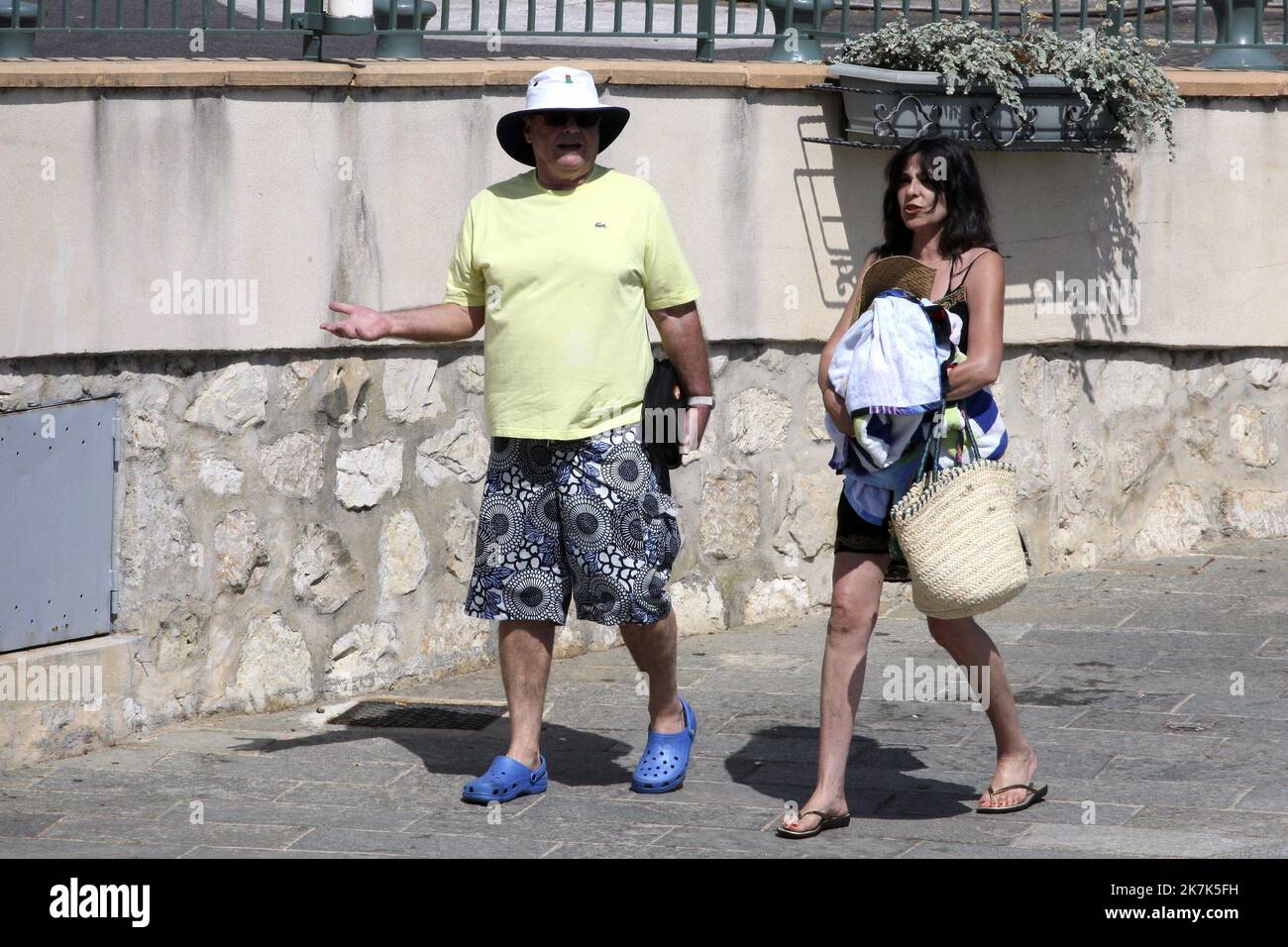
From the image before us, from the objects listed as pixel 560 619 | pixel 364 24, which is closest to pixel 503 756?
pixel 560 619

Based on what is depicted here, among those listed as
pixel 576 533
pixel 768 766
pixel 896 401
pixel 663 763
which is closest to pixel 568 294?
pixel 576 533

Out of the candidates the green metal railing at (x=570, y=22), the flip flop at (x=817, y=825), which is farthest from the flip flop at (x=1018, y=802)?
the green metal railing at (x=570, y=22)

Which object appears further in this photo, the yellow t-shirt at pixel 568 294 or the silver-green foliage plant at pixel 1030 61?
the silver-green foliage plant at pixel 1030 61

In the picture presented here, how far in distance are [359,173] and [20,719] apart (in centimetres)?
208

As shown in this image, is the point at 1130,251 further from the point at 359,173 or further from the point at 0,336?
the point at 0,336

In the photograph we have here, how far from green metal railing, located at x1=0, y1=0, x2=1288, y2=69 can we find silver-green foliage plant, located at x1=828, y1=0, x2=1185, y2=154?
0.25 metres

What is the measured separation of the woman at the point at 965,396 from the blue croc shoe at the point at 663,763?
488mm

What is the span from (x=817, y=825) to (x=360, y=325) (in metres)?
1.72

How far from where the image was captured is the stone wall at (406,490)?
19.3 feet

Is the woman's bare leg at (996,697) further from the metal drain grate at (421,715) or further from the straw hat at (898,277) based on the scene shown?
the metal drain grate at (421,715)

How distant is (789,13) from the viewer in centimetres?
698

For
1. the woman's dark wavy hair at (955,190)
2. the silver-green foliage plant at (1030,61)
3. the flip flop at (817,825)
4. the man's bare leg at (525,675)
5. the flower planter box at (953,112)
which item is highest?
the silver-green foliage plant at (1030,61)

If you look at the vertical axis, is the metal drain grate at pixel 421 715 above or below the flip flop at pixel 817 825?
below

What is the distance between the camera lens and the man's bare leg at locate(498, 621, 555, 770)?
4926 millimetres
